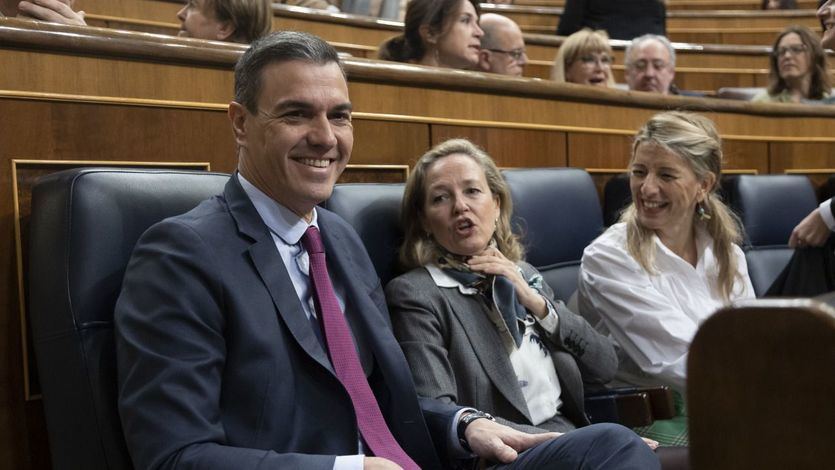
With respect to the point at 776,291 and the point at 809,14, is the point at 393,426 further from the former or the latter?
the point at 809,14

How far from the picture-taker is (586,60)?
1.81 metres

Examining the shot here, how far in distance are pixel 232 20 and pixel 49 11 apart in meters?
0.25

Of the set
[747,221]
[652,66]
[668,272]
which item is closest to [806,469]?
[668,272]

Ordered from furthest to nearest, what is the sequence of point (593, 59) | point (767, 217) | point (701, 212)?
point (593, 59), point (767, 217), point (701, 212)

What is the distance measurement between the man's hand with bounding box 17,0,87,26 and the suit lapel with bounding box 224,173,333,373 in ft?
1.31

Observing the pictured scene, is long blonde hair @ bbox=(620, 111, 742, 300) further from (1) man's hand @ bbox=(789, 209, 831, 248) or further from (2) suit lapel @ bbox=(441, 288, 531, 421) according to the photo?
(2) suit lapel @ bbox=(441, 288, 531, 421)

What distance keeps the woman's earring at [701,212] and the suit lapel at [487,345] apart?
0.37 m

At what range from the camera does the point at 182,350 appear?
0.56 m

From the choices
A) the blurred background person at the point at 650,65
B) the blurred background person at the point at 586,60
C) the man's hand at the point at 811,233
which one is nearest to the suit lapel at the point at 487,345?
the man's hand at the point at 811,233

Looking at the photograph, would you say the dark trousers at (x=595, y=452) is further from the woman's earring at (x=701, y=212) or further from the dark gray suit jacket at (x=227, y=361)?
the woman's earring at (x=701, y=212)

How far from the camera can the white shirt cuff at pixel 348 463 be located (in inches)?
22.2

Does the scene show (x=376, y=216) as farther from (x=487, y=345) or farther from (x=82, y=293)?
(x=82, y=293)

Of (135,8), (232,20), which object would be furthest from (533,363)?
(135,8)

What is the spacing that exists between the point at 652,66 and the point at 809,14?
1.43 metres
